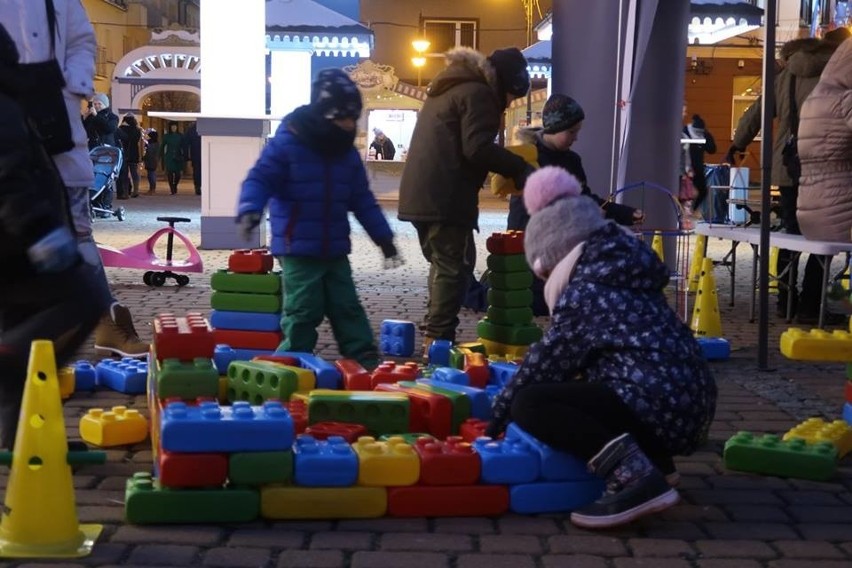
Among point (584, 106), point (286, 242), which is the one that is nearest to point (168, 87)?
point (584, 106)

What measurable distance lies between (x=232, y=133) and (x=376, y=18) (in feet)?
102

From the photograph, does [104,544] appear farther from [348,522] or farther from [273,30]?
[273,30]

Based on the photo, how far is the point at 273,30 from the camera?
23.9 metres

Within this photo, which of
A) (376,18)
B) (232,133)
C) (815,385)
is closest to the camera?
(815,385)

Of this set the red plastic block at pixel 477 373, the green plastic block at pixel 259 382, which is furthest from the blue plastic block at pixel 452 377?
the green plastic block at pixel 259 382

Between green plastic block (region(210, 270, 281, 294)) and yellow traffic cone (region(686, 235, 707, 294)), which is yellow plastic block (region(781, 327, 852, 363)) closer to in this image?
green plastic block (region(210, 270, 281, 294))

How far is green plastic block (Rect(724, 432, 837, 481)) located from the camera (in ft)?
15.3

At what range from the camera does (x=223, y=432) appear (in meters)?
3.84

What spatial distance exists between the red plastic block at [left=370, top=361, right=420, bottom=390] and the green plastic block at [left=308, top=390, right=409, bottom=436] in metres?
0.57

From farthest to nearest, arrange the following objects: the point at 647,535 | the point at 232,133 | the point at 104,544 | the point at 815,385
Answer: the point at 232,133 < the point at 815,385 < the point at 647,535 < the point at 104,544

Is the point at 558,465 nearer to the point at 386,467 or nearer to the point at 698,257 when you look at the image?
the point at 386,467

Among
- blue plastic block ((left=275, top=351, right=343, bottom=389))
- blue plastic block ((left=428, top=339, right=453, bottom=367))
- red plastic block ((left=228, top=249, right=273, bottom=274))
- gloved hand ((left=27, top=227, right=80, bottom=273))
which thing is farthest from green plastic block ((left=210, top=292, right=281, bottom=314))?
gloved hand ((left=27, top=227, right=80, bottom=273))

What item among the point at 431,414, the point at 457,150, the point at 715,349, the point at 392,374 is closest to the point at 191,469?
the point at 431,414

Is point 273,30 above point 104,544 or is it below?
above
